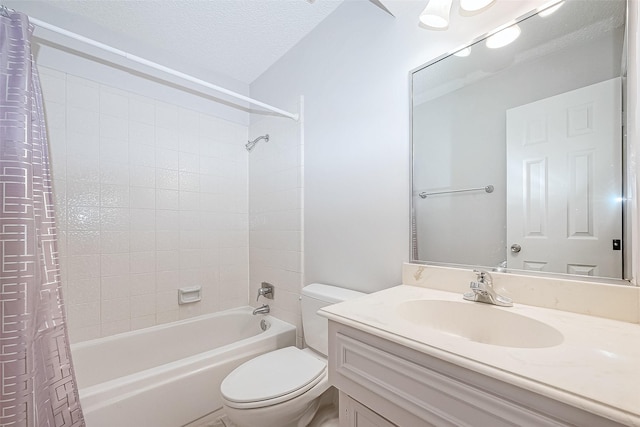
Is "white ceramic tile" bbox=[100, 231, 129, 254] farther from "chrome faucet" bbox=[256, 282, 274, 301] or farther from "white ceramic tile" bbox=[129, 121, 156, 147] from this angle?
"chrome faucet" bbox=[256, 282, 274, 301]

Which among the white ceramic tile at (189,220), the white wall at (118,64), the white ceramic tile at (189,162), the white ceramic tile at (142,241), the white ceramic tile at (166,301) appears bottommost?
the white ceramic tile at (166,301)

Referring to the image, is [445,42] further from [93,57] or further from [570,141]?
[93,57]

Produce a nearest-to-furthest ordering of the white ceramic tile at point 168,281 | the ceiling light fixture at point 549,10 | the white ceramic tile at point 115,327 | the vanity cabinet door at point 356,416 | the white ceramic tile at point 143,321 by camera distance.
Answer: the vanity cabinet door at point 356,416 → the ceiling light fixture at point 549,10 → the white ceramic tile at point 115,327 → the white ceramic tile at point 143,321 → the white ceramic tile at point 168,281

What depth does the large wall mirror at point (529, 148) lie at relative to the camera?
797 millimetres

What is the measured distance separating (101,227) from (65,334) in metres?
0.75

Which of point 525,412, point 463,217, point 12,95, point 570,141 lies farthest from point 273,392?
point 12,95

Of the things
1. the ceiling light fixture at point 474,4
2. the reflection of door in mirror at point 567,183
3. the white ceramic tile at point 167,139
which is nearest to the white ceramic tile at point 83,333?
the white ceramic tile at point 167,139

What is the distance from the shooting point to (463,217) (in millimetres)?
1113

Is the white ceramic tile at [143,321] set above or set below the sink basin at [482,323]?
below

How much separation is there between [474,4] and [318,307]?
1.46m

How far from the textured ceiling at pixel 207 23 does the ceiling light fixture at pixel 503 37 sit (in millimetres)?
953

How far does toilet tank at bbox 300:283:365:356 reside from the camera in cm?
139

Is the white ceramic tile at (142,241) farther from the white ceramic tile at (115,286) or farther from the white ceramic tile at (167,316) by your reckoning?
the white ceramic tile at (167,316)

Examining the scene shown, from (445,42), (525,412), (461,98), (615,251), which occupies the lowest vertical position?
(525,412)
